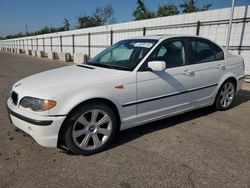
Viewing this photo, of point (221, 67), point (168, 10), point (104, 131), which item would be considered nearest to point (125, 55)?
point (104, 131)

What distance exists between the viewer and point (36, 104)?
9.62ft

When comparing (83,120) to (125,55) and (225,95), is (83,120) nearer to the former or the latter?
(125,55)

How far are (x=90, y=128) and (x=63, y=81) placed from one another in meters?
0.74

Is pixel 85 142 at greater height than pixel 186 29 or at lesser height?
lesser

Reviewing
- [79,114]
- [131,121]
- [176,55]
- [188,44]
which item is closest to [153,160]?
[131,121]

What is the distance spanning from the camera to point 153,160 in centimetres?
311

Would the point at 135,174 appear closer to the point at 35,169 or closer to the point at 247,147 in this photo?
the point at 35,169

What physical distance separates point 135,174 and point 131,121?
3.13ft

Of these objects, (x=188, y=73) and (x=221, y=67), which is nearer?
(x=188, y=73)

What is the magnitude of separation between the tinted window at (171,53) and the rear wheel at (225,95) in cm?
138

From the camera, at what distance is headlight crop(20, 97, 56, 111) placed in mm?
2861

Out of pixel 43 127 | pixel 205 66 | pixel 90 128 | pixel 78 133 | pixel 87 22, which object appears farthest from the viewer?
pixel 87 22

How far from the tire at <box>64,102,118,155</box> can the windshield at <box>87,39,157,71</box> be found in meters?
0.80

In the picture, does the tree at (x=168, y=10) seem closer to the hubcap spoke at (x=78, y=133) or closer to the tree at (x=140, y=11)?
the tree at (x=140, y=11)
